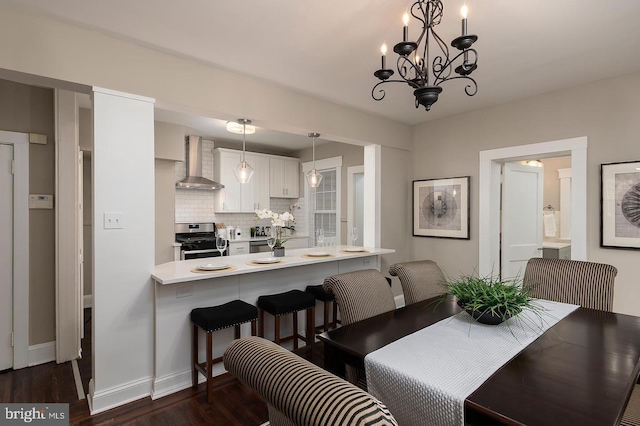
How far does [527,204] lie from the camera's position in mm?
4207

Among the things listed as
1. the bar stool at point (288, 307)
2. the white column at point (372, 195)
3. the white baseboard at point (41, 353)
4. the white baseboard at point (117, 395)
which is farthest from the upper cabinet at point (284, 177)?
the white baseboard at point (117, 395)

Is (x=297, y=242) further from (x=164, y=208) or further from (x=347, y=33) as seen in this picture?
(x=347, y=33)

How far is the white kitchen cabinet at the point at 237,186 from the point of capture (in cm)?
570

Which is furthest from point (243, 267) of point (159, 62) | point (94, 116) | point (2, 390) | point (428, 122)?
point (428, 122)

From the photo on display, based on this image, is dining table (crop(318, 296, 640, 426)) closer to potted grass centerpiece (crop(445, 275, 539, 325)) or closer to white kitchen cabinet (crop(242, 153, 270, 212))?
potted grass centerpiece (crop(445, 275, 539, 325))

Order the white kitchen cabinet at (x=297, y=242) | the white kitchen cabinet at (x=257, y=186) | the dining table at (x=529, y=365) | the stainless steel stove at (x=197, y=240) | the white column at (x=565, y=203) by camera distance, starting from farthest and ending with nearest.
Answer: the white kitchen cabinet at (x=297, y=242)
the white kitchen cabinet at (x=257, y=186)
the white column at (x=565, y=203)
the stainless steel stove at (x=197, y=240)
the dining table at (x=529, y=365)

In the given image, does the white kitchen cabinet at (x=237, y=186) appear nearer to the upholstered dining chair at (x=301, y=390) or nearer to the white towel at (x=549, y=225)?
the white towel at (x=549, y=225)

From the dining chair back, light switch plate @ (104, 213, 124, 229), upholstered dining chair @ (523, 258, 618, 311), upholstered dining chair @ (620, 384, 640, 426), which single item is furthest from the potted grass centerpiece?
light switch plate @ (104, 213, 124, 229)

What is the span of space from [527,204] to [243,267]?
3.71 m

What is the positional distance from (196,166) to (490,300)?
501 centimetres

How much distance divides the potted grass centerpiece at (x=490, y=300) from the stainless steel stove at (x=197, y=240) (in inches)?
161

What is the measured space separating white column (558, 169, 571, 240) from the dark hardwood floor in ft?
17.4

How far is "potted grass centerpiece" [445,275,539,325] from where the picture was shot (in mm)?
1640

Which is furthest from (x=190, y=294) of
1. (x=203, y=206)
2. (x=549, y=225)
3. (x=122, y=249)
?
(x=549, y=225)
